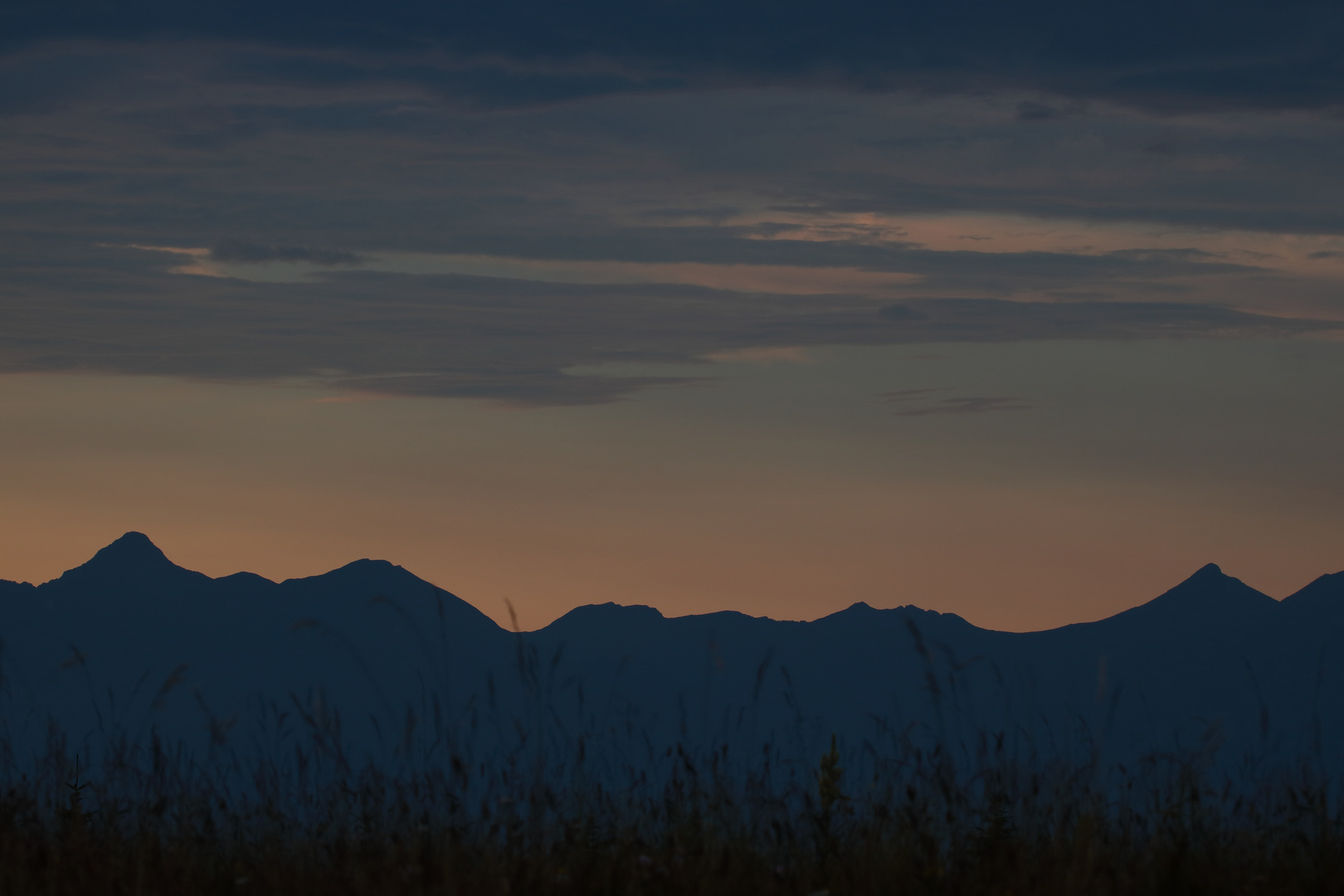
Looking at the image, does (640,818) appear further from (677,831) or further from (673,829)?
(677,831)

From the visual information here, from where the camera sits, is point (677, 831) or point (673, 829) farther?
point (673, 829)

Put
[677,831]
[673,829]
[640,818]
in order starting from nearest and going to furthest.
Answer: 1. [677,831]
2. [673,829]
3. [640,818]

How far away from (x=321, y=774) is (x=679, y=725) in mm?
1923

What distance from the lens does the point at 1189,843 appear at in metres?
5.28

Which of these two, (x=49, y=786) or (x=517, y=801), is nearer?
(x=517, y=801)

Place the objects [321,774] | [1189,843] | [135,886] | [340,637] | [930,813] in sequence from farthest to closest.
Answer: [321,774], [340,637], [930,813], [1189,843], [135,886]

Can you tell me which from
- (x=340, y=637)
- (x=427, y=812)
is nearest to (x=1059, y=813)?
(x=427, y=812)

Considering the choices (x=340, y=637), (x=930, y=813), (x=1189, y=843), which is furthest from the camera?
(x=340, y=637)

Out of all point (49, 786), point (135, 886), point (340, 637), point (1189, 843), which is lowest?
point (1189, 843)

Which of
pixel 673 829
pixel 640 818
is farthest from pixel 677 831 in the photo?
pixel 640 818

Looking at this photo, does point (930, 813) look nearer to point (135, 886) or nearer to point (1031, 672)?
point (1031, 672)

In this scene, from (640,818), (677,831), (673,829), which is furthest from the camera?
(640,818)

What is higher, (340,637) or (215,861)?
(340,637)

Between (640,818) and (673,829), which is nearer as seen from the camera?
(673,829)
